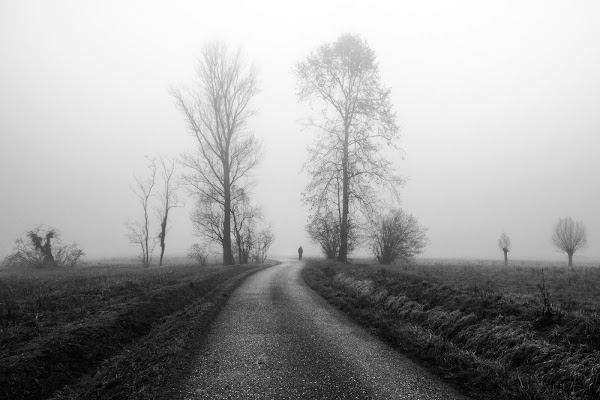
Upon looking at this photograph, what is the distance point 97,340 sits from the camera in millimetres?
8375

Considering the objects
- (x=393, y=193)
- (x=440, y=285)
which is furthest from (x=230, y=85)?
(x=440, y=285)

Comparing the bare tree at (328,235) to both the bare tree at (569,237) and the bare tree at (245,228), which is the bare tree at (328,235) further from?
the bare tree at (569,237)

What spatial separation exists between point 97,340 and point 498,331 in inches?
387

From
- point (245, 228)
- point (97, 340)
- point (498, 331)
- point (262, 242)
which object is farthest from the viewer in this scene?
point (262, 242)

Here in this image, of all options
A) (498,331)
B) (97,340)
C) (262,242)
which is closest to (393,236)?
(498,331)

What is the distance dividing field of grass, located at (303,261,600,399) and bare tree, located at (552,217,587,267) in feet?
138

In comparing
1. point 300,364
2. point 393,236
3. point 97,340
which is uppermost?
point 393,236

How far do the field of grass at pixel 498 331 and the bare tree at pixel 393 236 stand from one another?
635 inches

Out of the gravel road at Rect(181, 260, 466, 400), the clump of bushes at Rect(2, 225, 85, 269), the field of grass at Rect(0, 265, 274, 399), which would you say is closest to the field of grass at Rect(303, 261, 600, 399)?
the gravel road at Rect(181, 260, 466, 400)

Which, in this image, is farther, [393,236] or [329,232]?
[329,232]

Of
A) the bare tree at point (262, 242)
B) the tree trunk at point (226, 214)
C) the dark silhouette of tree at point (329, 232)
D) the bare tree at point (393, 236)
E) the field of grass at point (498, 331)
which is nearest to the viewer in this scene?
the field of grass at point (498, 331)

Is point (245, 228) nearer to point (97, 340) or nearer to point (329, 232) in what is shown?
point (329, 232)

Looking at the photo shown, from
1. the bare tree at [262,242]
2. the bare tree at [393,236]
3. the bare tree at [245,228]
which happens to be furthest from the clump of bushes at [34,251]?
the bare tree at [393,236]

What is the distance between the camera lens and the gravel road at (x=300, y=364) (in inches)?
233
